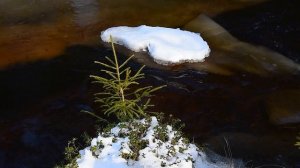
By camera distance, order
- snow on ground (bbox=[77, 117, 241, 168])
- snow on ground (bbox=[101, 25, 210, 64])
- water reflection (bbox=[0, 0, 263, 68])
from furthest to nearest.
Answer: water reflection (bbox=[0, 0, 263, 68]) < snow on ground (bbox=[101, 25, 210, 64]) < snow on ground (bbox=[77, 117, 241, 168])

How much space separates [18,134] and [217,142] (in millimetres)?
3248

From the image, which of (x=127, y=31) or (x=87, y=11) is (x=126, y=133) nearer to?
(x=127, y=31)

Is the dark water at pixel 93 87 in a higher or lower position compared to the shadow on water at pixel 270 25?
lower

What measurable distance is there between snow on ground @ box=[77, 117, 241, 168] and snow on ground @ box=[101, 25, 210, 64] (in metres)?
3.36

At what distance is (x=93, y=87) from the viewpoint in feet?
26.0

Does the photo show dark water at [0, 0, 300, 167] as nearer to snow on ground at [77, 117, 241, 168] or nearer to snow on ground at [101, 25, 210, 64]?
snow on ground at [101, 25, 210, 64]

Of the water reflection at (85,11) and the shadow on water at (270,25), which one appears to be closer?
the shadow on water at (270,25)

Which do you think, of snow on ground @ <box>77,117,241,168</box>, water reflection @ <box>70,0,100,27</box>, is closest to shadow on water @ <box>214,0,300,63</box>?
water reflection @ <box>70,0,100,27</box>

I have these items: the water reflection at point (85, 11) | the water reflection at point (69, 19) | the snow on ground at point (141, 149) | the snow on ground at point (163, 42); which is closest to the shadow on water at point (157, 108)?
the snow on ground at point (163, 42)

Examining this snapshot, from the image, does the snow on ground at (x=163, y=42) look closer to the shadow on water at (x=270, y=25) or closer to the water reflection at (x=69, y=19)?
the water reflection at (x=69, y=19)

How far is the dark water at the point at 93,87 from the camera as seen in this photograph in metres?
6.61

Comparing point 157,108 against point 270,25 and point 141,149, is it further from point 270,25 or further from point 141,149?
point 270,25

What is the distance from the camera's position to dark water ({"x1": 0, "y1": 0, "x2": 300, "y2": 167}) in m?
6.61

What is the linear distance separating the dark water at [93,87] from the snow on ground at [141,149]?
4.49ft
